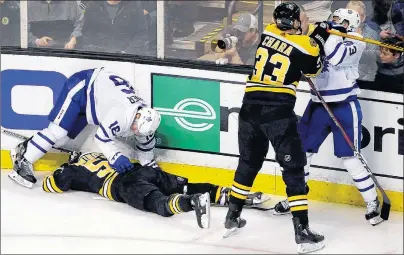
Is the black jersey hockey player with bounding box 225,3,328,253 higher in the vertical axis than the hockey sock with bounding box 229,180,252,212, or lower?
higher

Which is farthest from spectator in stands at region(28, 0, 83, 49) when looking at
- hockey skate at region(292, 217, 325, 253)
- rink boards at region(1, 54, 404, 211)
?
hockey skate at region(292, 217, 325, 253)

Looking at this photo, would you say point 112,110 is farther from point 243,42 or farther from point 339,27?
point 339,27

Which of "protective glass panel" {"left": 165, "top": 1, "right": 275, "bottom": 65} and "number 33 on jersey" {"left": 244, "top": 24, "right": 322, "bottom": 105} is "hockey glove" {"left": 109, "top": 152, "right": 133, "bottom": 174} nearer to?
"protective glass panel" {"left": 165, "top": 1, "right": 275, "bottom": 65}

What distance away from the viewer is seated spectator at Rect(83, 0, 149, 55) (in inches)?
321

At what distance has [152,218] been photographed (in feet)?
24.9

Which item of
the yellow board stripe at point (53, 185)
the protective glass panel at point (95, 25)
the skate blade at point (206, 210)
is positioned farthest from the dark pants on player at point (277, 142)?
the yellow board stripe at point (53, 185)

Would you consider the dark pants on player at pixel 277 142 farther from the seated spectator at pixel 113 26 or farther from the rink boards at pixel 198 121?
the seated spectator at pixel 113 26

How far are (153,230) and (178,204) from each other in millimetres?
189

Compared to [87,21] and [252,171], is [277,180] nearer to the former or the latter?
[252,171]

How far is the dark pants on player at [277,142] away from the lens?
7023 millimetres

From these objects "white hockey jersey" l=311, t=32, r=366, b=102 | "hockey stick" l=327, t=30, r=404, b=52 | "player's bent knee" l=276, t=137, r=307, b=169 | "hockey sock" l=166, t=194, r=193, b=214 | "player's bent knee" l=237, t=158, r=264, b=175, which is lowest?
"hockey sock" l=166, t=194, r=193, b=214

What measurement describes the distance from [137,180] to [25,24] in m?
1.29

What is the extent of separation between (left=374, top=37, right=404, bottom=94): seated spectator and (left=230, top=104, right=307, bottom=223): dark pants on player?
0.70m

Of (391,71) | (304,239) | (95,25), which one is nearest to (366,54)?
(391,71)
